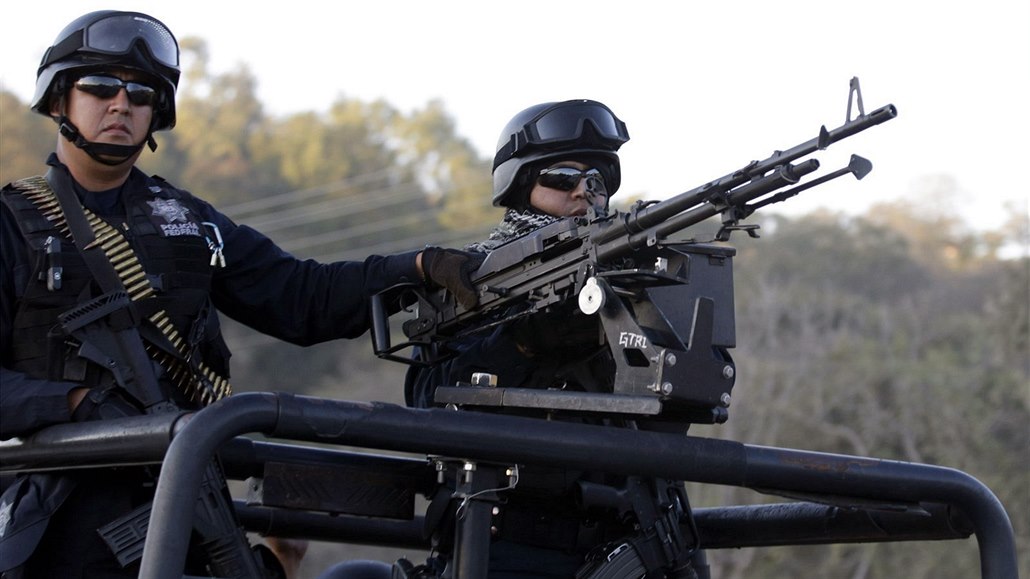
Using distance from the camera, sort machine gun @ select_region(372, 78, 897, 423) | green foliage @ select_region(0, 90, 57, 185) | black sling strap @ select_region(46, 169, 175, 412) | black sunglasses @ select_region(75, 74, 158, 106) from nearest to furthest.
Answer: machine gun @ select_region(372, 78, 897, 423)
black sling strap @ select_region(46, 169, 175, 412)
black sunglasses @ select_region(75, 74, 158, 106)
green foliage @ select_region(0, 90, 57, 185)

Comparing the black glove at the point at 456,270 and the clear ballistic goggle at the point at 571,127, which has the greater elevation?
the clear ballistic goggle at the point at 571,127

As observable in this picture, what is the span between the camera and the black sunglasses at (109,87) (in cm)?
456

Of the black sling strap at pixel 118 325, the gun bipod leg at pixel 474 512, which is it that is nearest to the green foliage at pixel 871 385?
the black sling strap at pixel 118 325

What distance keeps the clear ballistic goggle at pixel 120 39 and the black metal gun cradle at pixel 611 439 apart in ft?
3.68

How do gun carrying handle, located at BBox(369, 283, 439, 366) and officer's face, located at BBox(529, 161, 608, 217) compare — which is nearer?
gun carrying handle, located at BBox(369, 283, 439, 366)

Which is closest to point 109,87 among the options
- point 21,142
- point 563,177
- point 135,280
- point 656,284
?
point 135,280

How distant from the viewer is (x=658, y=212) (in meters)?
3.95

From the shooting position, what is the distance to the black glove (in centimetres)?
462

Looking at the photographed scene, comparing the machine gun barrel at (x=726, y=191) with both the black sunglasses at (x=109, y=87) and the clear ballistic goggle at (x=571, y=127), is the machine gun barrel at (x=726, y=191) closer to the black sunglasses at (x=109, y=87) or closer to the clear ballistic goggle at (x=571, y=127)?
the clear ballistic goggle at (x=571, y=127)

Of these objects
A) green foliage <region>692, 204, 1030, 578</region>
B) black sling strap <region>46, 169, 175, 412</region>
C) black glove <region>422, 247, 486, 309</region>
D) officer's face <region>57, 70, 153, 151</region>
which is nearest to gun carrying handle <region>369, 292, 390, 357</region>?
black glove <region>422, 247, 486, 309</region>

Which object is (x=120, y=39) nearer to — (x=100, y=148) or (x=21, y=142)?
(x=100, y=148)

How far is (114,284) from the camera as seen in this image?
4.36 m

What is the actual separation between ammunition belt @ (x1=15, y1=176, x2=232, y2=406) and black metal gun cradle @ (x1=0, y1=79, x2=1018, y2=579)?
37 centimetres

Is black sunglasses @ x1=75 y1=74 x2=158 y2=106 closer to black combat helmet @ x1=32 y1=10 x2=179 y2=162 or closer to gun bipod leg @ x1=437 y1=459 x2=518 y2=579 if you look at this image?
black combat helmet @ x1=32 y1=10 x2=179 y2=162
